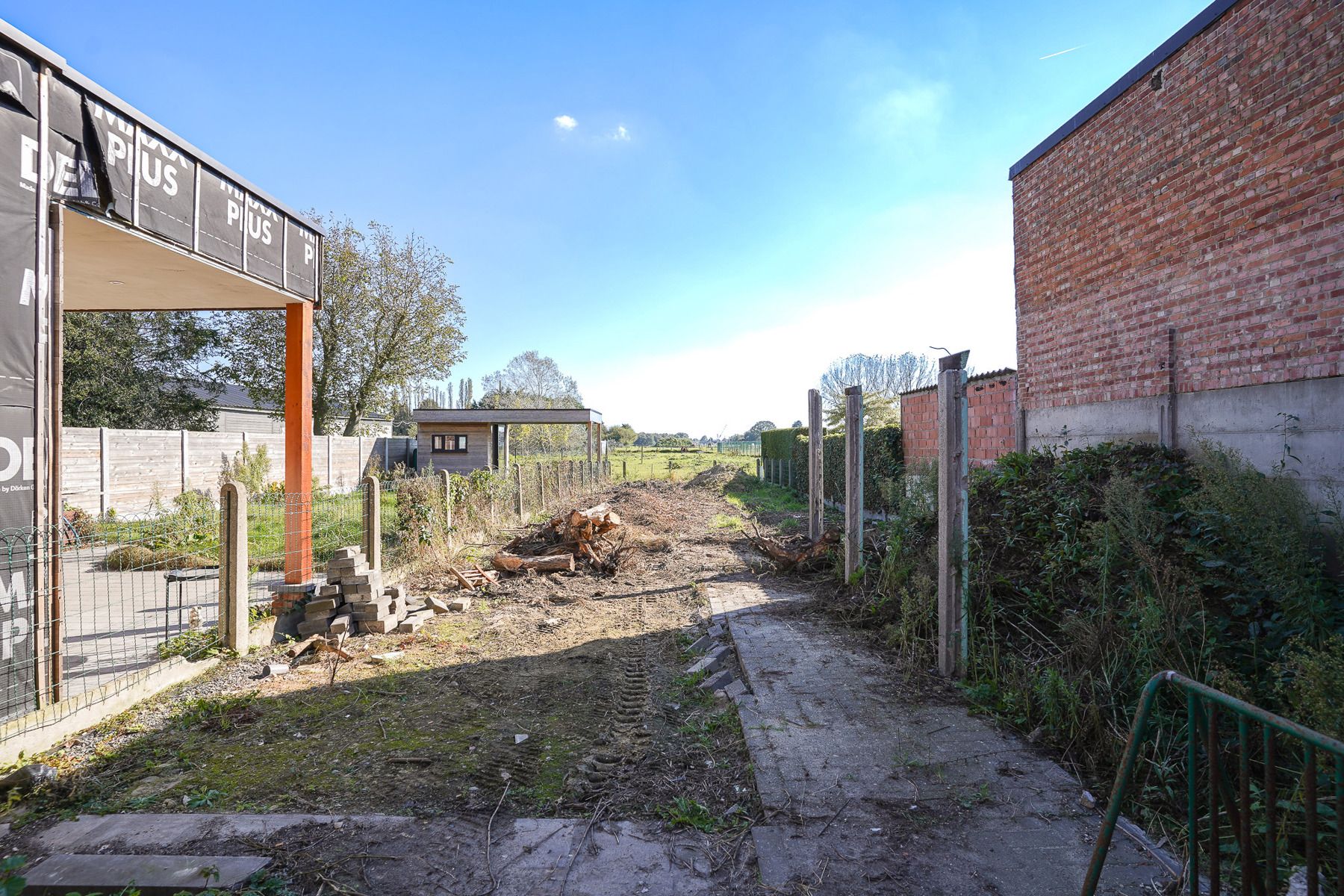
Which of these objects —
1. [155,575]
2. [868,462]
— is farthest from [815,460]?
[155,575]

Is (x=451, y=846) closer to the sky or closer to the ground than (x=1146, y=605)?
closer to the ground

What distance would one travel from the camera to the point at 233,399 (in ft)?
126

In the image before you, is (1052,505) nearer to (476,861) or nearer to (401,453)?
(476,861)

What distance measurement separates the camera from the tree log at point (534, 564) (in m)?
9.30

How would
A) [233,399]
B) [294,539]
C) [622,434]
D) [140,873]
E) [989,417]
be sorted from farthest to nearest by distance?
[622,434] < [233,399] < [989,417] < [294,539] < [140,873]

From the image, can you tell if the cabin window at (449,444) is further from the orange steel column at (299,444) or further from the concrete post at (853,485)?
the concrete post at (853,485)

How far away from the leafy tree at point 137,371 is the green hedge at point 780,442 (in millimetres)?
21098

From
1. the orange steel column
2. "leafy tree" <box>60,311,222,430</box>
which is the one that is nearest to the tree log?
the orange steel column

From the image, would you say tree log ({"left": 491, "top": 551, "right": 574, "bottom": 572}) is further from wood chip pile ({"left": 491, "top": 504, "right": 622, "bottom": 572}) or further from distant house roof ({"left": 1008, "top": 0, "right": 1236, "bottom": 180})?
distant house roof ({"left": 1008, "top": 0, "right": 1236, "bottom": 180})

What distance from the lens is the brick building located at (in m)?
4.46

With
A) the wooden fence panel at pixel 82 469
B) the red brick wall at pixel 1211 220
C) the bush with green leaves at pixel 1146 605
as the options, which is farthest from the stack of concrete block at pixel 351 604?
the wooden fence panel at pixel 82 469

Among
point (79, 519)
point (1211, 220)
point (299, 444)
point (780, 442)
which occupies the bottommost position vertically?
point (79, 519)

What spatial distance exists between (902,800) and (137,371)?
28.7 metres

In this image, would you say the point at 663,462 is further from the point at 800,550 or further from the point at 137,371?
the point at 800,550
